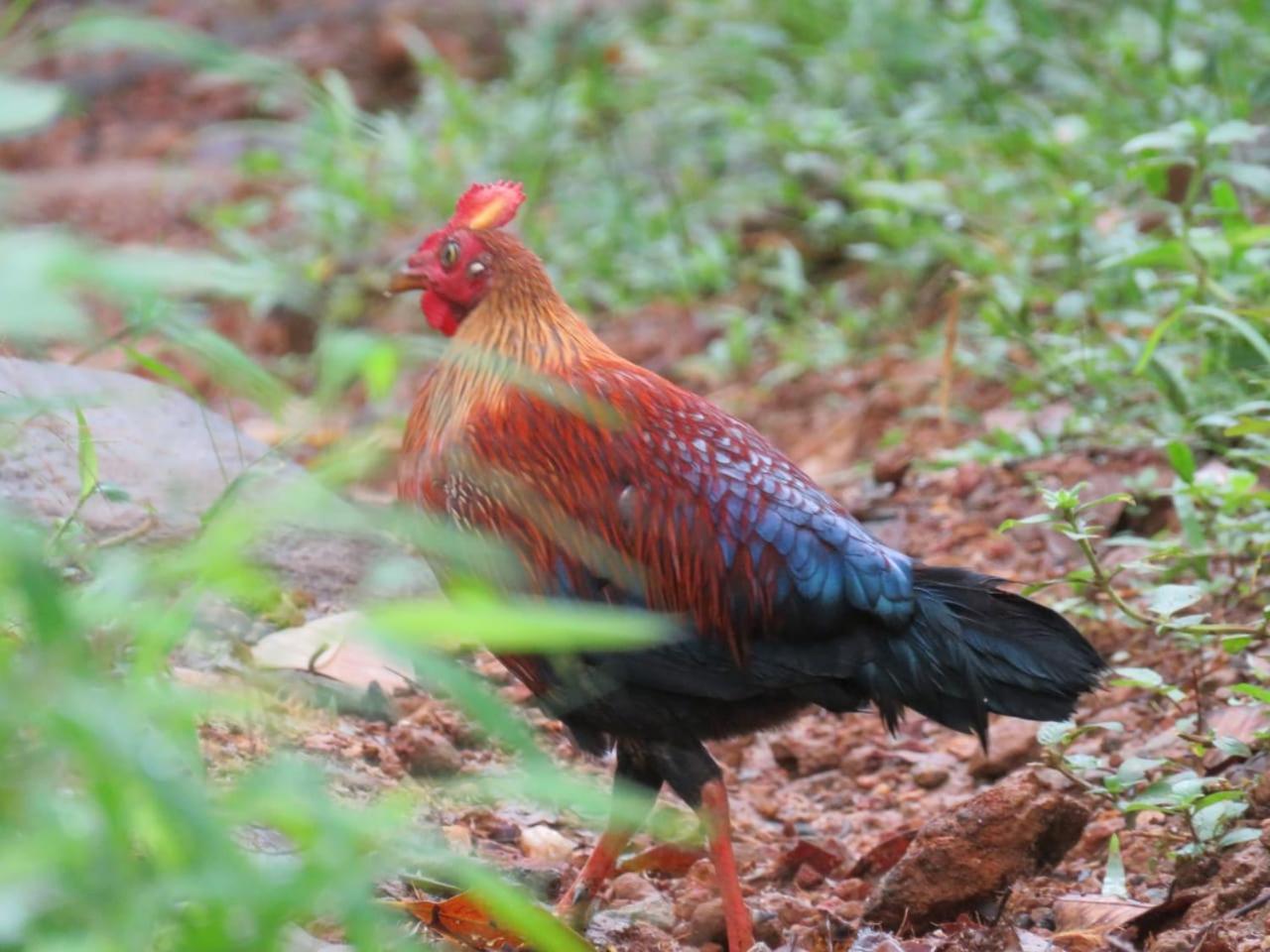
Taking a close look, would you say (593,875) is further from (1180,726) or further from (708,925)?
(1180,726)

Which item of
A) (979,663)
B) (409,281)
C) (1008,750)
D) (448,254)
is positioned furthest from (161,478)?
(1008,750)

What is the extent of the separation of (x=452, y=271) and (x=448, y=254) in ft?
0.14

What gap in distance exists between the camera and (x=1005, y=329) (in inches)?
206

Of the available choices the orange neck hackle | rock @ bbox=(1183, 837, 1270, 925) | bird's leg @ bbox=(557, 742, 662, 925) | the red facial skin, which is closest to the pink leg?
bird's leg @ bbox=(557, 742, 662, 925)

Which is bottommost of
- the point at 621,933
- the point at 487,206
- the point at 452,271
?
the point at 621,933

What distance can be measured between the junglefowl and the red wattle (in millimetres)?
362

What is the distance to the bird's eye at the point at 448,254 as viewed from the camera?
383 centimetres

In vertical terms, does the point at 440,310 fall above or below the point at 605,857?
above

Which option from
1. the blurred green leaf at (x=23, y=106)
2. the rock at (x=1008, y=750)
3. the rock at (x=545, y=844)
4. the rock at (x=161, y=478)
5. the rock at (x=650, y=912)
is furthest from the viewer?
the rock at (x=1008, y=750)

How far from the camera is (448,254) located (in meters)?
3.85

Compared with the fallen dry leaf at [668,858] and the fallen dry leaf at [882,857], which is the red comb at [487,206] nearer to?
the fallen dry leaf at [668,858]

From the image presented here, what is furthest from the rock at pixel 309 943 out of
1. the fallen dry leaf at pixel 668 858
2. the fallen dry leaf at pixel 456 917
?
the fallen dry leaf at pixel 668 858

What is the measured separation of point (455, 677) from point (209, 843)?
26cm

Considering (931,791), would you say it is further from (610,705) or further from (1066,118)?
(1066,118)
